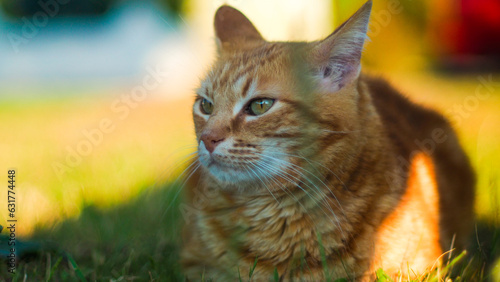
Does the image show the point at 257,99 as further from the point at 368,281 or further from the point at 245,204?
the point at 368,281

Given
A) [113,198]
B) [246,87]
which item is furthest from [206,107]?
[113,198]

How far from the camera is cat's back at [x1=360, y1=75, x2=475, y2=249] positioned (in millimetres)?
2146

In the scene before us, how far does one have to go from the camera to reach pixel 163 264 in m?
2.05

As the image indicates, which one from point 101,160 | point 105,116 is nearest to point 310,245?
point 101,160

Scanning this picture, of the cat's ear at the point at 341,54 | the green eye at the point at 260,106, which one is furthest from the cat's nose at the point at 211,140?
the cat's ear at the point at 341,54

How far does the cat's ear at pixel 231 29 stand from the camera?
2.32 meters

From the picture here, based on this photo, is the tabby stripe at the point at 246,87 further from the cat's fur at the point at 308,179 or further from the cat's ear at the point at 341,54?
the cat's ear at the point at 341,54

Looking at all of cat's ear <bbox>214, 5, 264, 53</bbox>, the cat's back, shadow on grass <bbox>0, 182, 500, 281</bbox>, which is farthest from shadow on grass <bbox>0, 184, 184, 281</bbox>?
the cat's back

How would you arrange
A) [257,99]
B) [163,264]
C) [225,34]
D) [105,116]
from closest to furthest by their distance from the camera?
1. [257,99]
2. [163,264]
3. [225,34]
4. [105,116]

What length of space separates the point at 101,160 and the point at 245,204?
219 cm

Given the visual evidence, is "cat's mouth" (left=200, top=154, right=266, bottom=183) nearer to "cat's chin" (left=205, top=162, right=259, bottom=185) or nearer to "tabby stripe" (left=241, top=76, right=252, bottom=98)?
"cat's chin" (left=205, top=162, right=259, bottom=185)

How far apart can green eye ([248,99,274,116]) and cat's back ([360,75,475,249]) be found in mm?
561

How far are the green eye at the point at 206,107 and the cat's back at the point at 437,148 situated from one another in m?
0.73

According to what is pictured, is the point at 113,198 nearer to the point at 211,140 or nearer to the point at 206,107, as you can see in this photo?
the point at 206,107
